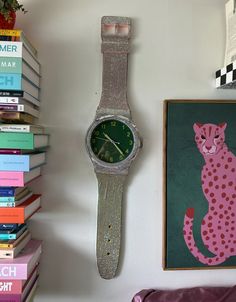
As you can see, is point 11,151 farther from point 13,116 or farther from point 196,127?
point 196,127

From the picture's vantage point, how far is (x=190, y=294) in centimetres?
129

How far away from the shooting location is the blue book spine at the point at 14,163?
107 centimetres

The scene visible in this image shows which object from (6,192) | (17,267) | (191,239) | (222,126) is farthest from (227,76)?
(17,267)

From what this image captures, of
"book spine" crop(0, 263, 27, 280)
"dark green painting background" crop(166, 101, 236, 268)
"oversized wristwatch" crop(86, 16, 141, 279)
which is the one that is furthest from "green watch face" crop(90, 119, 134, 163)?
"book spine" crop(0, 263, 27, 280)

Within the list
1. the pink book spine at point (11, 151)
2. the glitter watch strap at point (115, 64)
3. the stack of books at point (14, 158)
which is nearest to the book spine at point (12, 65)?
the stack of books at point (14, 158)

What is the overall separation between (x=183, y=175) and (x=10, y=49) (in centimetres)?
81

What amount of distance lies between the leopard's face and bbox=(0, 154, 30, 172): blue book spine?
699 millimetres

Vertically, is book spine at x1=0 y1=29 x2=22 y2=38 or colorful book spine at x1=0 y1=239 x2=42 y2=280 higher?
book spine at x1=0 y1=29 x2=22 y2=38

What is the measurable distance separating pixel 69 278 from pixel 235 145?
876 millimetres

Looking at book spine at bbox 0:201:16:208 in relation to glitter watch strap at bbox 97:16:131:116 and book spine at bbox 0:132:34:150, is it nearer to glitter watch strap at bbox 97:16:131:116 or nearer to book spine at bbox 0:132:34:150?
book spine at bbox 0:132:34:150

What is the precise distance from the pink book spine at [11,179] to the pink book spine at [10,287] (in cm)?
31

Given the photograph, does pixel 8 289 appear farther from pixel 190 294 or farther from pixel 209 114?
pixel 209 114

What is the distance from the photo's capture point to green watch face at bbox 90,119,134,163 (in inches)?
51.7

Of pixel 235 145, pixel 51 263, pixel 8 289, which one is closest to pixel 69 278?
pixel 51 263
